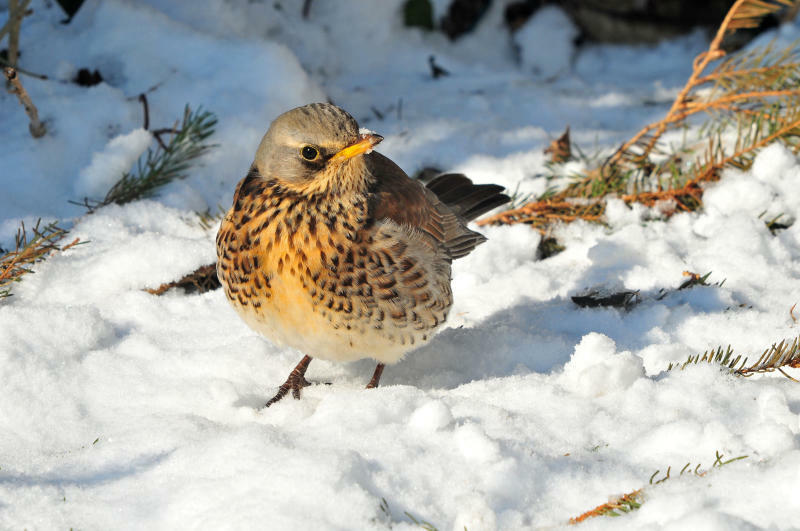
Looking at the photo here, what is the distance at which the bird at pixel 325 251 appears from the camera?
10.8 ft

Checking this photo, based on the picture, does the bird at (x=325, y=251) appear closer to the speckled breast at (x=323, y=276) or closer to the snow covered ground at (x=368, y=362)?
the speckled breast at (x=323, y=276)

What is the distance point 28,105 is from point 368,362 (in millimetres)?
2433

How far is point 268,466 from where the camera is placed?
2.69 metres

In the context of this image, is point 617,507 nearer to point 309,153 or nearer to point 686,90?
point 309,153

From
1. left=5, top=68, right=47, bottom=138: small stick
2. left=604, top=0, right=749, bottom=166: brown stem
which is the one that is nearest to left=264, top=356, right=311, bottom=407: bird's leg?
left=5, top=68, right=47, bottom=138: small stick

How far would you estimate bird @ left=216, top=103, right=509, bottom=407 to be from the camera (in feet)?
10.8

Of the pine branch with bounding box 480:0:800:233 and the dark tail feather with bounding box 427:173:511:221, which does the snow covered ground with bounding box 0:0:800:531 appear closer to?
the pine branch with bounding box 480:0:800:233

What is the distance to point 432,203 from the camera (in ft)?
14.0

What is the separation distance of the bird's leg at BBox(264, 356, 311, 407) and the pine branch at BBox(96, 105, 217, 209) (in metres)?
1.69

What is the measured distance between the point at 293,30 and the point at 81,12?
1597mm

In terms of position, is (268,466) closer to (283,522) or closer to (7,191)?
(283,522)

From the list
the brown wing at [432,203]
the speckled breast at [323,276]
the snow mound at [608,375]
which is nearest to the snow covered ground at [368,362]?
the snow mound at [608,375]

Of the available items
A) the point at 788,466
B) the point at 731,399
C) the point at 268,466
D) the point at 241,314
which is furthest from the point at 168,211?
the point at 788,466

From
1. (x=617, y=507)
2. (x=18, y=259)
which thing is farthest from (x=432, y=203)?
(x=617, y=507)
